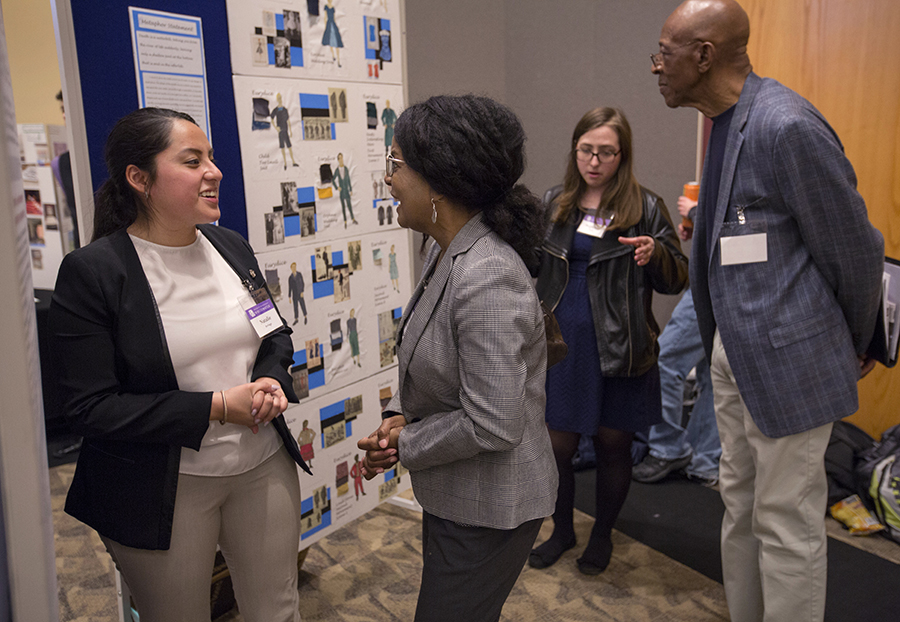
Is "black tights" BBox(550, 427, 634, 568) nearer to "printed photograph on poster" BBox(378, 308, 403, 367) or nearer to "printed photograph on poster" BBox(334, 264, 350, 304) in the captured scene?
"printed photograph on poster" BBox(378, 308, 403, 367)

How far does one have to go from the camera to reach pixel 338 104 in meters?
2.40

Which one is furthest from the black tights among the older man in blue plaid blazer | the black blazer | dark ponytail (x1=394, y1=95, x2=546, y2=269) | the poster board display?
the poster board display

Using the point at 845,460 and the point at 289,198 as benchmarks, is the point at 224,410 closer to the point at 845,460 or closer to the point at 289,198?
the point at 289,198

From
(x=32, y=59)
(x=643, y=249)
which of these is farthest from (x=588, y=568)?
(x=32, y=59)

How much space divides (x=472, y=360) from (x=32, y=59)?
5.58m

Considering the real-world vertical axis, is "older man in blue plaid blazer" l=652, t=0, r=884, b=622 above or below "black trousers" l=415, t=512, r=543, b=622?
above

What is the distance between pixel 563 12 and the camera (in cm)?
392

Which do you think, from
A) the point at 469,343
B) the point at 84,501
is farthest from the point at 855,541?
the point at 84,501

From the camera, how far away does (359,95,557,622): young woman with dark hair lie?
1251 mm

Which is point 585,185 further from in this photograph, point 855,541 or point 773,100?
point 855,541

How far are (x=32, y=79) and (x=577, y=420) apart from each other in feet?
16.9

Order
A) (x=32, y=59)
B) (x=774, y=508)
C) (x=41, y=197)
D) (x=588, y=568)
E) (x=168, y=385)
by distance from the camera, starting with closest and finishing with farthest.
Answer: (x=168, y=385), (x=774, y=508), (x=588, y=568), (x=41, y=197), (x=32, y=59)

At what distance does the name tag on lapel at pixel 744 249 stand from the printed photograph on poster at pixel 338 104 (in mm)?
1355

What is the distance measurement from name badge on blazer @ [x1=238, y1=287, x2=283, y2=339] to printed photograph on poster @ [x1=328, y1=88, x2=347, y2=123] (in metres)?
0.95
